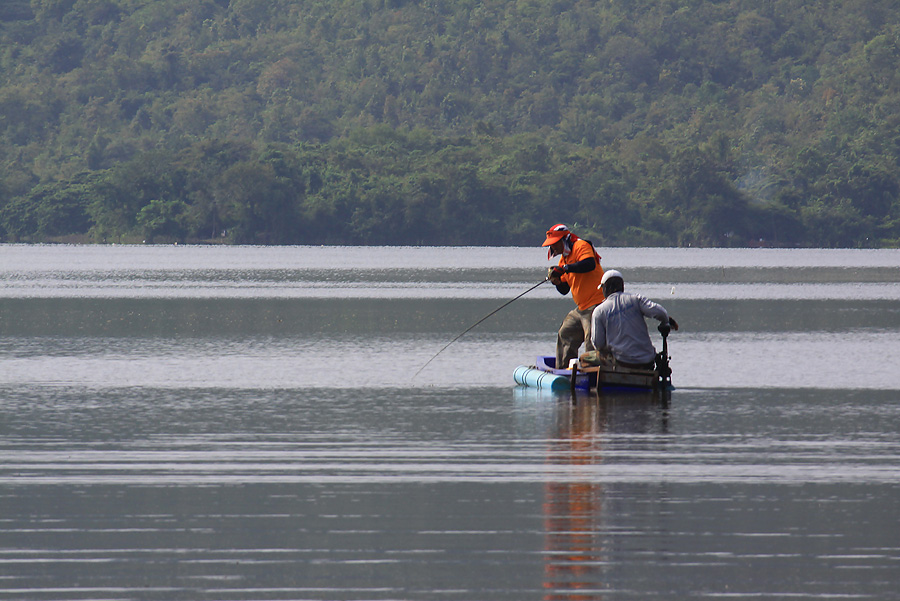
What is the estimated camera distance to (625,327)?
48.9ft

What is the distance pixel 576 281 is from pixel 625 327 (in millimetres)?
1490

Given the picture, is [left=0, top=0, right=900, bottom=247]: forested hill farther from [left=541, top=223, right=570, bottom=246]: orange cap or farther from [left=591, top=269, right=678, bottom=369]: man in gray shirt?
[left=591, top=269, right=678, bottom=369]: man in gray shirt

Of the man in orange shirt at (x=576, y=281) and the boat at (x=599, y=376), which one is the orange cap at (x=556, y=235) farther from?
the boat at (x=599, y=376)

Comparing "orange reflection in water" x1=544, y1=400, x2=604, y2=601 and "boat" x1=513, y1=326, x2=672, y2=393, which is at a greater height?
"boat" x1=513, y1=326, x2=672, y2=393

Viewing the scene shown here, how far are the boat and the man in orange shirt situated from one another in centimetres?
26

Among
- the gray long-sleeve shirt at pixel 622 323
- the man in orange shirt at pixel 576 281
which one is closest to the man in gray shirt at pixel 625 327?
the gray long-sleeve shirt at pixel 622 323

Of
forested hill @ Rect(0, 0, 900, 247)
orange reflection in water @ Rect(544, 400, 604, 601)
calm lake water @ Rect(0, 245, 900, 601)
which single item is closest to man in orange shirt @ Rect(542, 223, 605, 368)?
calm lake water @ Rect(0, 245, 900, 601)

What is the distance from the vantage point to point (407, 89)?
18362cm

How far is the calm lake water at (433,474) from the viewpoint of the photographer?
7758mm

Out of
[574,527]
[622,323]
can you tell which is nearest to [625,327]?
[622,323]

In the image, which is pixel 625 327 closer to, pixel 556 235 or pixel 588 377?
pixel 588 377

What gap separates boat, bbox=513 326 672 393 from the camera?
1504 cm

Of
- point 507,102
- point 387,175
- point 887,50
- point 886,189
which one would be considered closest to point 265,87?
point 507,102

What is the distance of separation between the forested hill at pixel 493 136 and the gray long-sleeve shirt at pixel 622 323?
10984 centimetres
